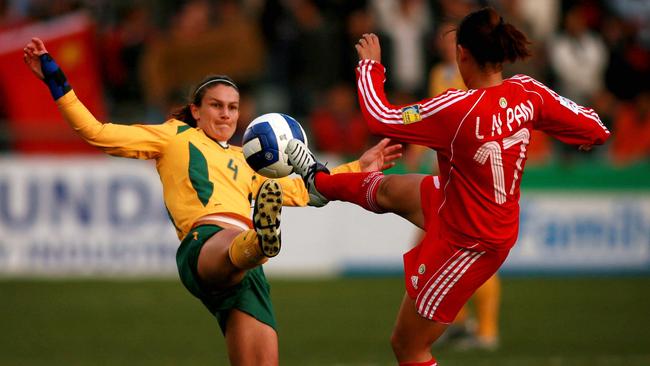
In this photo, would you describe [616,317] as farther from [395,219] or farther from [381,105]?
[381,105]

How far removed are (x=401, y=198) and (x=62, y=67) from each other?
30.8 feet

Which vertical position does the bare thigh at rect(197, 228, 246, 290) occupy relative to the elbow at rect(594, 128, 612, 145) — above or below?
below

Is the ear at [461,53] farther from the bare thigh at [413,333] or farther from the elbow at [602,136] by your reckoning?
the bare thigh at [413,333]

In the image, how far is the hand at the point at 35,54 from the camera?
732cm

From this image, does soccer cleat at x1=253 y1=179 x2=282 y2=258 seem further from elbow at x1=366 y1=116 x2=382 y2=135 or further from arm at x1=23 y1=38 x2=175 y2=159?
arm at x1=23 y1=38 x2=175 y2=159

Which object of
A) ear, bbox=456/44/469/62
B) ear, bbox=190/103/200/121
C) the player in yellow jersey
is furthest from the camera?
ear, bbox=190/103/200/121

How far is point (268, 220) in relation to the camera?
700 centimetres

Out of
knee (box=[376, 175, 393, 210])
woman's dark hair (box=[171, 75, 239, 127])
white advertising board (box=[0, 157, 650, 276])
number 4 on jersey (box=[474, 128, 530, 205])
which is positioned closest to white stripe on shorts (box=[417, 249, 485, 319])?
number 4 on jersey (box=[474, 128, 530, 205])

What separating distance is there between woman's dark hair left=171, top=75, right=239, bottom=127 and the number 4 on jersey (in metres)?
1.73

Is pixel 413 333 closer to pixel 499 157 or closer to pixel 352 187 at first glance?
pixel 352 187

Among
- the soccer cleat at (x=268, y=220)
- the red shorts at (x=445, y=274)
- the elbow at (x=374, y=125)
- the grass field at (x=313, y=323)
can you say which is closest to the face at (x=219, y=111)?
the soccer cleat at (x=268, y=220)

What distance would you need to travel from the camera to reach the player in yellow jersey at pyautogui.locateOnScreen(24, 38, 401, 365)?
7.18 meters

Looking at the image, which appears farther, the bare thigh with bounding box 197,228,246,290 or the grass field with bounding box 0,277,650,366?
the grass field with bounding box 0,277,650,366

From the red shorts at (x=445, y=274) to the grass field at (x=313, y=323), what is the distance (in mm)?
3595
